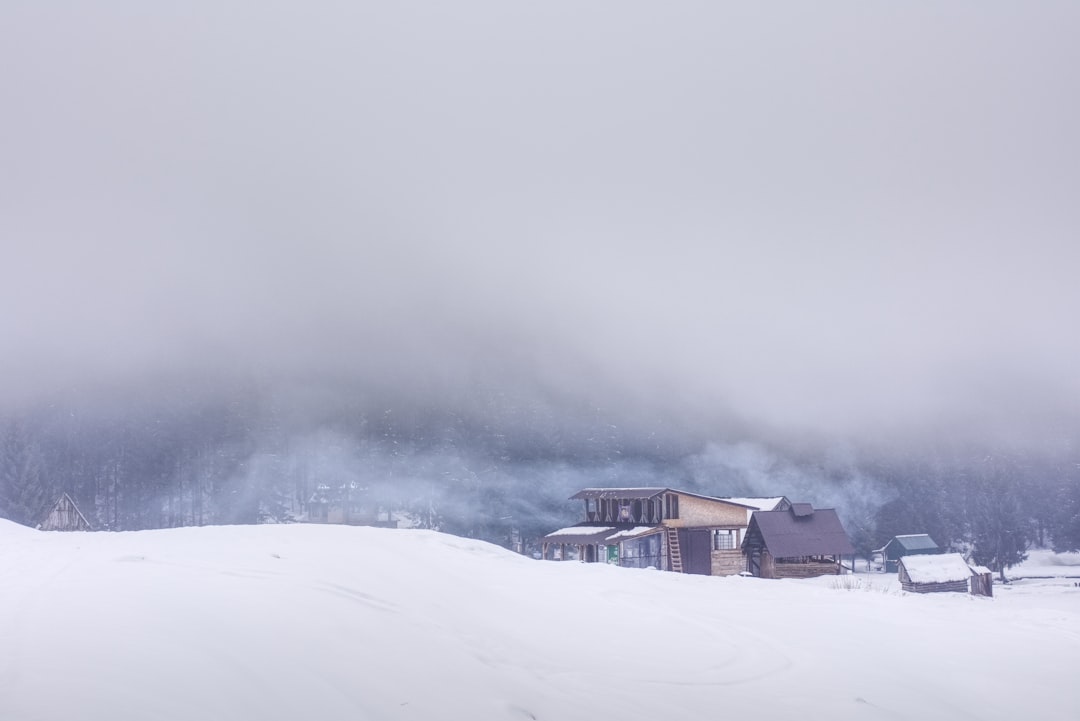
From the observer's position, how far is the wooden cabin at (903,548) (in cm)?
2239

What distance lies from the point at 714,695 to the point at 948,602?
652 cm

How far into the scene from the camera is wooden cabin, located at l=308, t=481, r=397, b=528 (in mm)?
20547

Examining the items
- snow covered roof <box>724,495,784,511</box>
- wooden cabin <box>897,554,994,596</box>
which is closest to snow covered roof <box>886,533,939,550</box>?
snow covered roof <box>724,495,784,511</box>

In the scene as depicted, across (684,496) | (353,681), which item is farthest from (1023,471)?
(353,681)

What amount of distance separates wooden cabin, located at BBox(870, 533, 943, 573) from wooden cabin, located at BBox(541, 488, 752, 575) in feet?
16.8

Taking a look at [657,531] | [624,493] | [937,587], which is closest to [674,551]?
[657,531]

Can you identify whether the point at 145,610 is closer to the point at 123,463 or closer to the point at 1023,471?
the point at 123,463

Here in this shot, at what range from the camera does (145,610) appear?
166 inches

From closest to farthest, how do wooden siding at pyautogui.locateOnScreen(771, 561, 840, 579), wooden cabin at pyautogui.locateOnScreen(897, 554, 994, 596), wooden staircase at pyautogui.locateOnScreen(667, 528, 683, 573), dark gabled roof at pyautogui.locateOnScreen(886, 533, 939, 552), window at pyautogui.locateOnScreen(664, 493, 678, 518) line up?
wooden cabin at pyautogui.locateOnScreen(897, 554, 994, 596) < wooden staircase at pyautogui.locateOnScreen(667, 528, 683, 573) < window at pyautogui.locateOnScreen(664, 493, 678, 518) < wooden siding at pyautogui.locateOnScreen(771, 561, 840, 579) < dark gabled roof at pyautogui.locateOnScreen(886, 533, 939, 552)

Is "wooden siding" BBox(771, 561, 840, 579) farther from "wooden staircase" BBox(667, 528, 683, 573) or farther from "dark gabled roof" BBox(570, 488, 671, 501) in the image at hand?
"dark gabled roof" BBox(570, 488, 671, 501)

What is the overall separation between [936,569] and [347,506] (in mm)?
14435

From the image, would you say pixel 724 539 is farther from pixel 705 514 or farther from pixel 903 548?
pixel 903 548

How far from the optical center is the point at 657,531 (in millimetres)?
18375

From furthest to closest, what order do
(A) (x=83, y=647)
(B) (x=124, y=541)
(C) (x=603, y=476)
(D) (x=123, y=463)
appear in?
1. (C) (x=603, y=476)
2. (D) (x=123, y=463)
3. (B) (x=124, y=541)
4. (A) (x=83, y=647)
